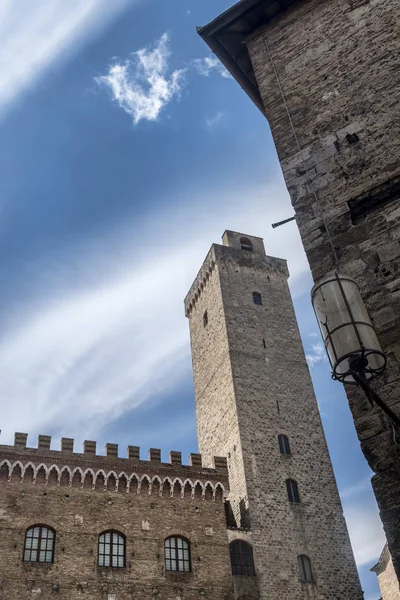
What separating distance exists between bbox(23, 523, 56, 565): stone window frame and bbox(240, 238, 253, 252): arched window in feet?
64.8

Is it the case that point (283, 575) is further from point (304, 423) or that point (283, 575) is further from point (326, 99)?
point (326, 99)

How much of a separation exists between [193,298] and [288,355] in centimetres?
777

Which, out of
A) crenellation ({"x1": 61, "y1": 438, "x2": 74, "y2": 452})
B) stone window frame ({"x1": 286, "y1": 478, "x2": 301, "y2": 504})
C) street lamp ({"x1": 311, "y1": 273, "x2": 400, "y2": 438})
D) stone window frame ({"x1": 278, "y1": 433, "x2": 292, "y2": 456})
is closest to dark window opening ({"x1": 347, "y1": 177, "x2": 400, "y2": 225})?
street lamp ({"x1": 311, "y1": 273, "x2": 400, "y2": 438})

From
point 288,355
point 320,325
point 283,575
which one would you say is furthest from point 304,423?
point 320,325

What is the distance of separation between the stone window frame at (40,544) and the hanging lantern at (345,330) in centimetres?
1769

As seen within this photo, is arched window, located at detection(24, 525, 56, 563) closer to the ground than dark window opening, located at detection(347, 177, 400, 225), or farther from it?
farther from it

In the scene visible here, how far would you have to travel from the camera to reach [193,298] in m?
34.0

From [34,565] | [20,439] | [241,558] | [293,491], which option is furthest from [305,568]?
[20,439]

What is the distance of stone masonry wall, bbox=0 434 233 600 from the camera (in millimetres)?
18562

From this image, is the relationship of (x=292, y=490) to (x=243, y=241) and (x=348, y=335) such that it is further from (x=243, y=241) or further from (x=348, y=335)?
(x=348, y=335)

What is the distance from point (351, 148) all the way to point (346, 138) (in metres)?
0.16

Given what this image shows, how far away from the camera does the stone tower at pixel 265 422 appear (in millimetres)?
21875

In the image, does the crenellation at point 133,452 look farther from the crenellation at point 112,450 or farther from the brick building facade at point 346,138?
the brick building facade at point 346,138

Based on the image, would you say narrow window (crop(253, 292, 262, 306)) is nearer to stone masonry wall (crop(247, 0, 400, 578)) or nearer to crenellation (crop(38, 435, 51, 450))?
crenellation (crop(38, 435, 51, 450))
